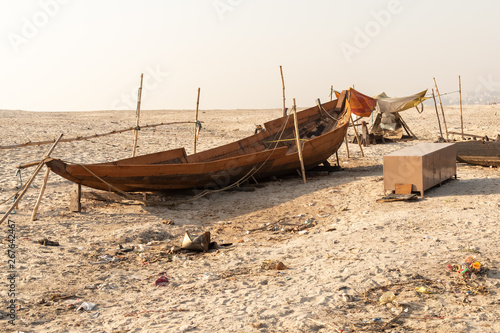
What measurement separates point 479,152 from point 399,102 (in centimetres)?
527

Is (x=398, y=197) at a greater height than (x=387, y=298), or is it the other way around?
(x=398, y=197)

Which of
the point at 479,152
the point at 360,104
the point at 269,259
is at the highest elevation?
the point at 360,104

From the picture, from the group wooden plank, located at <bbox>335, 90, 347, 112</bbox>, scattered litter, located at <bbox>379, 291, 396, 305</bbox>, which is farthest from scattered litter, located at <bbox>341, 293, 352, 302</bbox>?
wooden plank, located at <bbox>335, 90, 347, 112</bbox>

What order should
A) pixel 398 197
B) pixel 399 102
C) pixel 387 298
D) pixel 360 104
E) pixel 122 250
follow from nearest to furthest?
1. pixel 387 298
2. pixel 122 250
3. pixel 398 197
4. pixel 360 104
5. pixel 399 102

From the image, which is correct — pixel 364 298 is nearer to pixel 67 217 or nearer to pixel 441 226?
pixel 441 226

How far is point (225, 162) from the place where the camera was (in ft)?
36.5

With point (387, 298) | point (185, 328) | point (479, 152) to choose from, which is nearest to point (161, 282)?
point (185, 328)

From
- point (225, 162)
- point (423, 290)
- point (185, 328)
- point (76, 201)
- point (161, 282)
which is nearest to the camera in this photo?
point (185, 328)

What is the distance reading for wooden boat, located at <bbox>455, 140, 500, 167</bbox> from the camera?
12.7 meters

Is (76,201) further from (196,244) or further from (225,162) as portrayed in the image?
(196,244)

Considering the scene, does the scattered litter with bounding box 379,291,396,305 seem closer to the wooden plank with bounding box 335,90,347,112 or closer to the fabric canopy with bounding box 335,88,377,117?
the fabric canopy with bounding box 335,88,377,117

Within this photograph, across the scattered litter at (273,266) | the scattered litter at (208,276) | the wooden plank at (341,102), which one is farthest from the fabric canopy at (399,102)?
the scattered litter at (208,276)

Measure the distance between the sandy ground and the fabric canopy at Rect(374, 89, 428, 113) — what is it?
204 inches

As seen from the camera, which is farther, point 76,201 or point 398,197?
point 76,201
